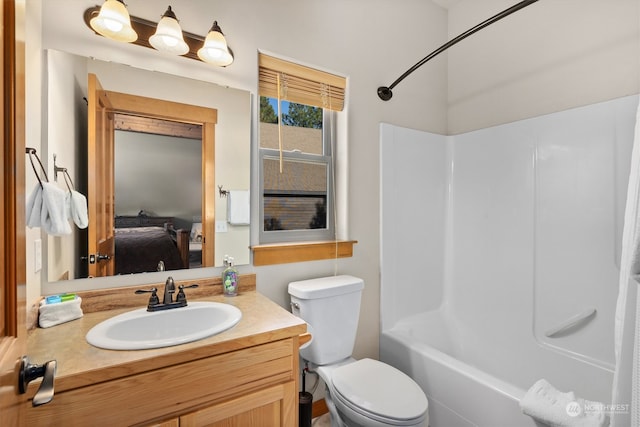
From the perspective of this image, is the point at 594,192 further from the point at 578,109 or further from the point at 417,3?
the point at 417,3

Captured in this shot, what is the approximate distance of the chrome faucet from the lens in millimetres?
1367

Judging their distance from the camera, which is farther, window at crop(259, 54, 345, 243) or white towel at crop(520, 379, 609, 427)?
window at crop(259, 54, 345, 243)

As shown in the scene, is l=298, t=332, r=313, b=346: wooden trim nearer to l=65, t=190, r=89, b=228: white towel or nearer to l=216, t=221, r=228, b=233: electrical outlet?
l=216, t=221, r=228, b=233: electrical outlet

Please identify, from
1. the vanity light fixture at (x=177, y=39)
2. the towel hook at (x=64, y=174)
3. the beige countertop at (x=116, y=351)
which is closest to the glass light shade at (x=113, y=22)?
the vanity light fixture at (x=177, y=39)

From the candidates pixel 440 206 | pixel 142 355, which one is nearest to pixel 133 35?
pixel 142 355

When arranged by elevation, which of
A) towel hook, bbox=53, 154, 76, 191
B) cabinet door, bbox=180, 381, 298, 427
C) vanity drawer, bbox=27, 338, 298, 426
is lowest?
cabinet door, bbox=180, 381, 298, 427

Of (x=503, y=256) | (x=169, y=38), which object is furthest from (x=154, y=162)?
(x=503, y=256)

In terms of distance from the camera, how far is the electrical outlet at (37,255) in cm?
116

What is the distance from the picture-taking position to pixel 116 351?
97 cm

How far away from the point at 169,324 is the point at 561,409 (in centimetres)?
148

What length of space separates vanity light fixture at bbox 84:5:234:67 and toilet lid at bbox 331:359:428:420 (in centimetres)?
164

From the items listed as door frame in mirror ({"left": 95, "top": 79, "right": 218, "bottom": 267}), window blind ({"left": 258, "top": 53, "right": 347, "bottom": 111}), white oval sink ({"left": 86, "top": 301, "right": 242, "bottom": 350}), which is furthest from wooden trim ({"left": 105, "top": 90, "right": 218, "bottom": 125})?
white oval sink ({"left": 86, "top": 301, "right": 242, "bottom": 350})

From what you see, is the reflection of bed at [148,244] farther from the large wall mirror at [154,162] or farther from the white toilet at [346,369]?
the white toilet at [346,369]

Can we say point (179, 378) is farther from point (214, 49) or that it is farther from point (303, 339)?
point (214, 49)
